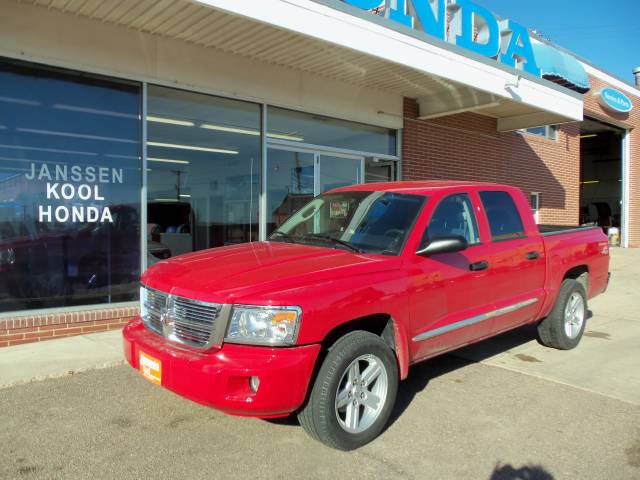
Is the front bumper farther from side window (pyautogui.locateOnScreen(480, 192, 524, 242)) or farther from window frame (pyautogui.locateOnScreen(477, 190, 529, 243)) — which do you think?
side window (pyautogui.locateOnScreen(480, 192, 524, 242))

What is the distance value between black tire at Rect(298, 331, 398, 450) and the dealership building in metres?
0.95

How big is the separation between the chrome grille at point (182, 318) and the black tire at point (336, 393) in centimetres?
74

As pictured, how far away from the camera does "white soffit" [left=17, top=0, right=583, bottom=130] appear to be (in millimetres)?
6043

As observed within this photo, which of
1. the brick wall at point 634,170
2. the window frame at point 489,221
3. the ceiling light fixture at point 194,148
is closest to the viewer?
the window frame at point 489,221

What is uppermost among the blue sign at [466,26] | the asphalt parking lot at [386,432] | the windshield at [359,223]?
the blue sign at [466,26]

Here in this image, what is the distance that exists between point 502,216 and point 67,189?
511 cm

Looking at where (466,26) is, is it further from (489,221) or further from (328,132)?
(489,221)

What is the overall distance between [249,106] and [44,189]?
324cm

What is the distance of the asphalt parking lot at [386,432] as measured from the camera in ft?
10.7

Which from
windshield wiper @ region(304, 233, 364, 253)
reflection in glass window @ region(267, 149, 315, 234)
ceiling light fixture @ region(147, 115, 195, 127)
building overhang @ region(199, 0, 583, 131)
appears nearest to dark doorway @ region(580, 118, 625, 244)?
building overhang @ region(199, 0, 583, 131)

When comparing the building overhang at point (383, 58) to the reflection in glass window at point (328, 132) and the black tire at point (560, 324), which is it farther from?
the black tire at point (560, 324)

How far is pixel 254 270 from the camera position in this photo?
3.47m

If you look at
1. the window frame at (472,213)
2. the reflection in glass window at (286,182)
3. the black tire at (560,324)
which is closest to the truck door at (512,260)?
the window frame at (472,213)

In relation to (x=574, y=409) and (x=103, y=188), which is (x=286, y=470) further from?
(x=103, y=188)
